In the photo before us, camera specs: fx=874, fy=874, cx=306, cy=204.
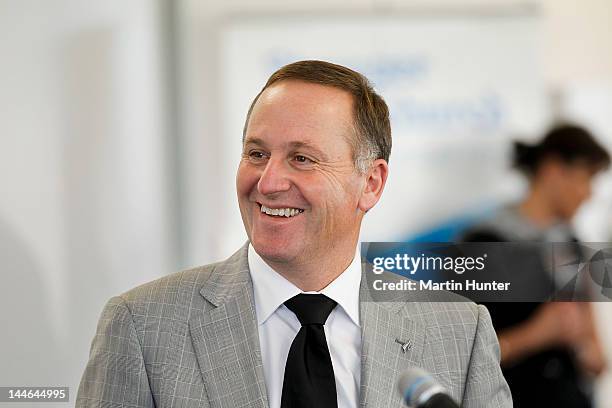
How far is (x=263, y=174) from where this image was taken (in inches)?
53.4

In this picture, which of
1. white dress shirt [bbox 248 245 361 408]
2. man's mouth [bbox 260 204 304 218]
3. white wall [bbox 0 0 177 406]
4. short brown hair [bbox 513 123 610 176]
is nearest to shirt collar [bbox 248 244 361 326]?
white dress shirt [bbox 248 245 361 408]

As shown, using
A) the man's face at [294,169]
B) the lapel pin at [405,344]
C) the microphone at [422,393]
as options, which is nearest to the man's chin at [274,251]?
the man's face at [294,169]

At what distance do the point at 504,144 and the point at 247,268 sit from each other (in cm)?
78

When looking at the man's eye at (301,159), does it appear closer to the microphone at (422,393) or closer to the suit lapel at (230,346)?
the suit lapel at (230,346)

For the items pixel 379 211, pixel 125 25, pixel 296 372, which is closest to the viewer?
pixel 296 372

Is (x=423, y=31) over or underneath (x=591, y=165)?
over

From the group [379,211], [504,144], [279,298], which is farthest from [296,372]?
[504,144]

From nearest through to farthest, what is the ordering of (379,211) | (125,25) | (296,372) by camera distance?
(296,372) → (379,211) → (125,25)

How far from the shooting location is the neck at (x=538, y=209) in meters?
1.80

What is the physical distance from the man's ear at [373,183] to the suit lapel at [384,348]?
0.13 m

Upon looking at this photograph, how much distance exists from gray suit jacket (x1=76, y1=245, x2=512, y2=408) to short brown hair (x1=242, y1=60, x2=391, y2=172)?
0.78 ft

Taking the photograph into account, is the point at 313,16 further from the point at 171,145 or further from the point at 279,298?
the point at 279,298

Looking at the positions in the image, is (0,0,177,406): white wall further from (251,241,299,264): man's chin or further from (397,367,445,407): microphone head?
(397,367,445,407): microphone head

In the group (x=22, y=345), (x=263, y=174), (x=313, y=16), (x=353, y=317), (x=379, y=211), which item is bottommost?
→ (x=22, y=345)
